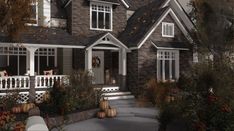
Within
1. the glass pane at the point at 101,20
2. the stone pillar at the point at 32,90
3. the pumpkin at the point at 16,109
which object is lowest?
the pumpkin at the point at 16,109

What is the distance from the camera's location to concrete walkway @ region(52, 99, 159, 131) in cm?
1113

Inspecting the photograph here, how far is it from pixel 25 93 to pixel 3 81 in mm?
1528

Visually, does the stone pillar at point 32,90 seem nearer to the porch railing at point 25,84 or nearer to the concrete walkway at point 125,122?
the porch railing at point 25,84

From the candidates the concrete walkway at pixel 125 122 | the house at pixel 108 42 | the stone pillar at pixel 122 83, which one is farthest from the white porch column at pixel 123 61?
the concrete walkway at pixel 125 122

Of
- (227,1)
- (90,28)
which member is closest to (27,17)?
(90,28)

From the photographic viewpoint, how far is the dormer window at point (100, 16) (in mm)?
21172

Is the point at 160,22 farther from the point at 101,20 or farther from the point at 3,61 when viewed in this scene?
the point at 3,61

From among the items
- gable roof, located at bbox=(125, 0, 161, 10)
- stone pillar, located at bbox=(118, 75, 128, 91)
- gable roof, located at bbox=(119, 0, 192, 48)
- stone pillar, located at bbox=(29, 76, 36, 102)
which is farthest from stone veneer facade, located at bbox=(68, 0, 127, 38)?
stone pillar, located at bbox=(29, 76, 36, 102)

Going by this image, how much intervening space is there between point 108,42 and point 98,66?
3615 mm

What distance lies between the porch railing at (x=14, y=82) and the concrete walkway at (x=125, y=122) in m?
5.71

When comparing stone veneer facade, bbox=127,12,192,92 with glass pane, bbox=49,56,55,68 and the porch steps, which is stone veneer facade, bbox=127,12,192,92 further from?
glass pane, bbox=49,56,55,68

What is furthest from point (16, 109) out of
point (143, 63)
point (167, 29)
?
point (167, 29)

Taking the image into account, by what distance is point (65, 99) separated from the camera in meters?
12.5

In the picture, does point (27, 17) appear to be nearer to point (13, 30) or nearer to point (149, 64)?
point (13, 30)
